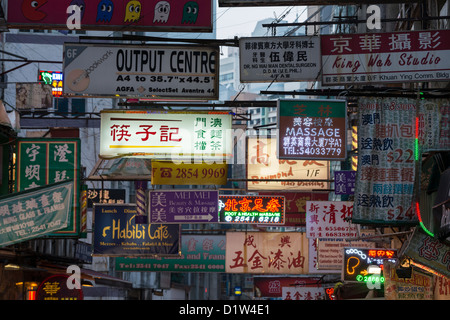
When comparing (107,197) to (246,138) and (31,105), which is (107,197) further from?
(246,138)

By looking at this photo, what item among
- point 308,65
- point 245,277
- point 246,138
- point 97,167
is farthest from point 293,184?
point 245,277

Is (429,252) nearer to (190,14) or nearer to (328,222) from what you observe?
(190,14)

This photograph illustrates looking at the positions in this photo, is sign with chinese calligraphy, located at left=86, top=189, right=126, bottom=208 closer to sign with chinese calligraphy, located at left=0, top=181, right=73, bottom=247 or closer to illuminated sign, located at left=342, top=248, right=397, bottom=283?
illuminated sign, located at left=342, top=248, right=397, bottom=283

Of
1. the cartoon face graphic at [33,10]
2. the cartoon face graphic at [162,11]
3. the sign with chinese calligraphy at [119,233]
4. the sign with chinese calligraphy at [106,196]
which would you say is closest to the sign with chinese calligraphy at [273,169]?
the sign with chinese calligraphy at [119,233]

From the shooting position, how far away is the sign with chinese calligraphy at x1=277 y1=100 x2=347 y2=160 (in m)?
14.2

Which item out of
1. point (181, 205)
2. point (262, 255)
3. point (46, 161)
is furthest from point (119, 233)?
point (262, 255)

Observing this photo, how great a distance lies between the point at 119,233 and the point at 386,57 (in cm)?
1200

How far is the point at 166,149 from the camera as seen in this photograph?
15.1 metres

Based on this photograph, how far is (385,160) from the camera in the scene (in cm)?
1330

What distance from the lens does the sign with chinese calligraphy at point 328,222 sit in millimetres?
22812

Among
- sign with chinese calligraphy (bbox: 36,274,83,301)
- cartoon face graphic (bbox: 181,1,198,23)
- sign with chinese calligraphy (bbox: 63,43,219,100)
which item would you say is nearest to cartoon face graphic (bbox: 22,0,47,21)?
sign with chinese calligraphy (bbox: 63,43,219,100)

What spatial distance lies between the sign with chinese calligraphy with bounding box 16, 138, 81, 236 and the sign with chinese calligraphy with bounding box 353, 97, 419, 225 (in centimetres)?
768

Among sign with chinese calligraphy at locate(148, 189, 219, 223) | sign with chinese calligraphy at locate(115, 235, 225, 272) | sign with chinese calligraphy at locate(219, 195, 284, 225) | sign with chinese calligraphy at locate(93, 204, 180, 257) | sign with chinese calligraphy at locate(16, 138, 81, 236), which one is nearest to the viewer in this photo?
sign with chinese calligraphy at locate(16, 138, 81, 236)

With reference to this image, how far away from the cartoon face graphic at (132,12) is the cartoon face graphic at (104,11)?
0.30 meters
